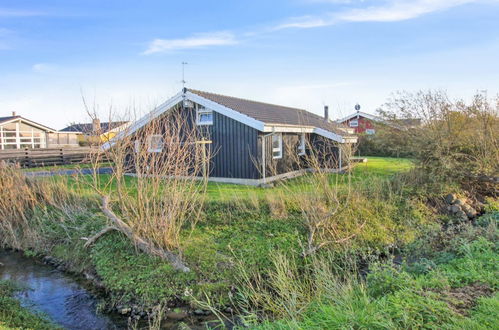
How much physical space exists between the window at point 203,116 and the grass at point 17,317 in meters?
9.71

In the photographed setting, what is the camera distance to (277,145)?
15.2m

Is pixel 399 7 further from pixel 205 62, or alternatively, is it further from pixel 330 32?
pixel 205 62

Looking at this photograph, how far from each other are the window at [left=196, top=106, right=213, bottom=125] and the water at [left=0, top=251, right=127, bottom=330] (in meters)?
8.22

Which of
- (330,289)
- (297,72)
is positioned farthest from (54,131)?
(330,289)

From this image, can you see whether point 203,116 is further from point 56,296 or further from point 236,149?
point 56,296

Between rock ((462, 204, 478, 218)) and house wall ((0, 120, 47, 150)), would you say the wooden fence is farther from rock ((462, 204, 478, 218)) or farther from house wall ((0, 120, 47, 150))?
rock ((462, 204, 478, 218))

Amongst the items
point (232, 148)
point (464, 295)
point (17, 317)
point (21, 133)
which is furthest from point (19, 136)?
point (464, 295)

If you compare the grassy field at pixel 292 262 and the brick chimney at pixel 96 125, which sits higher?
the brick chimney at pixel 96 125

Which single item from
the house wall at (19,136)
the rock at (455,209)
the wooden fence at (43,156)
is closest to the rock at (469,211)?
the rock at (455,209)

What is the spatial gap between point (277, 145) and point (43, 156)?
54.8ft

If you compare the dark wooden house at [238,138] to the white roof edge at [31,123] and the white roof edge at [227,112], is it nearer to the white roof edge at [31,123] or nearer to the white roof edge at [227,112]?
the white roof edge at [227,112]

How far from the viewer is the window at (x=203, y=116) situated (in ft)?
47.9

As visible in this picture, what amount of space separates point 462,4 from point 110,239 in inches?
504

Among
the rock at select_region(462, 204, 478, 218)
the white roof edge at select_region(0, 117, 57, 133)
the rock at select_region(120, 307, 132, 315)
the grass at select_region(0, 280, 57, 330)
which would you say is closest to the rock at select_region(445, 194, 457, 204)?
the rock at select_region(462, 204, 478, 218)
